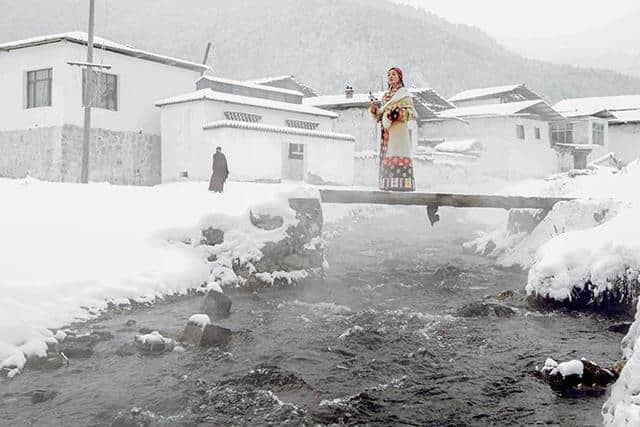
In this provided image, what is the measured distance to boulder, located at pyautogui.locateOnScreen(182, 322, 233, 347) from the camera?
298 inches

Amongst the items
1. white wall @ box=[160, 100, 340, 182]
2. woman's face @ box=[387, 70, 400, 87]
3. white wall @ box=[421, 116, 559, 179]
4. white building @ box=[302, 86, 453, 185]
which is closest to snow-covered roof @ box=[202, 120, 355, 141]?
white wall @ box=[160, 100, 340, 182]

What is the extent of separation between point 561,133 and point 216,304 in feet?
123

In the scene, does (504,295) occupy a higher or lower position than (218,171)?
lower

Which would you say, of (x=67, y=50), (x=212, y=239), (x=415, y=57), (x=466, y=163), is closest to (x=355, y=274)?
(x=212, y=239)

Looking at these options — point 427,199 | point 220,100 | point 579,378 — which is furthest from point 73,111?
point 579,378

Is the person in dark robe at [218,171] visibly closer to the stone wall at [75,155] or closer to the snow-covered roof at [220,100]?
the snow-covered roof at [220,100]

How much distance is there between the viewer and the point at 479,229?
75.8 ft

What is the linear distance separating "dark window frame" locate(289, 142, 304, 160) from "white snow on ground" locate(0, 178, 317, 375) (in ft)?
36.8

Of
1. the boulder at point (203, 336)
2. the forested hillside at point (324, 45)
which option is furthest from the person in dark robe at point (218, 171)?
the forested hillside at point (324, 45)

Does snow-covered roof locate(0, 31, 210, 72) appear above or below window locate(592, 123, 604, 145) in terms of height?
above

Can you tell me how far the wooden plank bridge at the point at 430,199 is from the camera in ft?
41.6

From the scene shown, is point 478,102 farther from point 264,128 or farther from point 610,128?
point 264,128

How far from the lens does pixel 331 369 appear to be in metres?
6.78

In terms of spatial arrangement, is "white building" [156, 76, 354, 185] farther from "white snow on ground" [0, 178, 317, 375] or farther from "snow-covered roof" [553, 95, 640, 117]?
"snow-covered roof" [553, 95, 640, 117]
